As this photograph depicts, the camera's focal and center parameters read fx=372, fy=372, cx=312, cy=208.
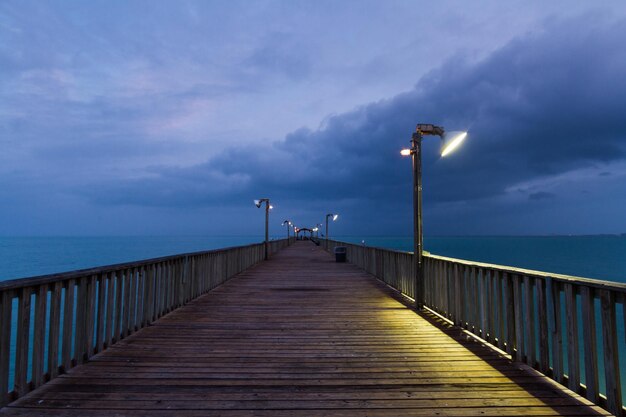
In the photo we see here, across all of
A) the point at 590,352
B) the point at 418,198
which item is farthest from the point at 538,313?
the point at 418,198

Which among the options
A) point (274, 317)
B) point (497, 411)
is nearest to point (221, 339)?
point (274, 317)

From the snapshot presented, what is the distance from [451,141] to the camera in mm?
6883

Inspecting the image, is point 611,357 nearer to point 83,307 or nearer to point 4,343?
point 4,343

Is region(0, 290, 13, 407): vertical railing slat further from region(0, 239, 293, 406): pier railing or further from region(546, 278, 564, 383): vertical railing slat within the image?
region(546, 278, 564, 383): vertical railing slat

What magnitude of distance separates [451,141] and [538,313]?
360 centimetres

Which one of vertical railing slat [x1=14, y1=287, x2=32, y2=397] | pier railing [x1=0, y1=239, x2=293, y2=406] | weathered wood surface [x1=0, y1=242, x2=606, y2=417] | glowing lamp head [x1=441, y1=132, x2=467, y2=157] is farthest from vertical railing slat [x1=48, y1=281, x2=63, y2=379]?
glowing lamp head [x1=441, y1=132, x2=467, y2=157]

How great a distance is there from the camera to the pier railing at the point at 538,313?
3.19m

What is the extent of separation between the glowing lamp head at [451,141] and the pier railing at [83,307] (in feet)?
18.3

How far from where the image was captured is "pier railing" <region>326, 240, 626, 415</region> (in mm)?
3189

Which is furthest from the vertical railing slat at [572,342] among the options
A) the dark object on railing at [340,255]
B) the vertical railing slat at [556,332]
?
the dark object on railing at [340,255]

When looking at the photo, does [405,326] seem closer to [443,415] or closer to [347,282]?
[443,415]

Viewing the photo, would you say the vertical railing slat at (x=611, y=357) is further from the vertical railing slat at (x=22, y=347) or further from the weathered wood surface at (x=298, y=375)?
the vertical railing slat at (x=22, y=347)

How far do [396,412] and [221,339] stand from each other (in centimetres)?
288

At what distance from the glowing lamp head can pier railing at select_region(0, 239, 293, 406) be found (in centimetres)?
558
